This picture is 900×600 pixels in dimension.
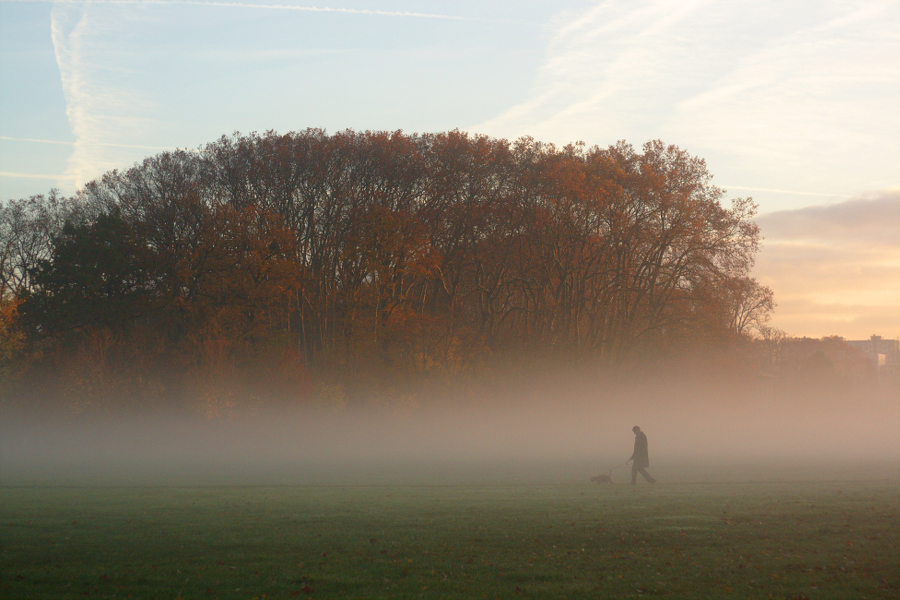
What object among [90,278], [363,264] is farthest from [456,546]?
[90,278]

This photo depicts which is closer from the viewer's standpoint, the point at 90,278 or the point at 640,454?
the point at 640,454

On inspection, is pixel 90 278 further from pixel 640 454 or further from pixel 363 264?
pixel 640 454

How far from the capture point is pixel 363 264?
186 feet

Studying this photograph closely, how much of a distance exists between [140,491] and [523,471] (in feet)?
55.4

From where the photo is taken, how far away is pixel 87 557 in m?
12.5

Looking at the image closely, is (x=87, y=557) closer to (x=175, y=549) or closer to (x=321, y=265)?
(x=175, y=549)

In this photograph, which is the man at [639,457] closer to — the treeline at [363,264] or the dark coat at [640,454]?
the dark coat at [640,454]

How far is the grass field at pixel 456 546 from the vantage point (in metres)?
10.7

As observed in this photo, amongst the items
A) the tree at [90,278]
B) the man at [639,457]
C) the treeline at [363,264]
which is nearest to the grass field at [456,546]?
the man at [639,457]

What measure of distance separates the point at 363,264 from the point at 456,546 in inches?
1740

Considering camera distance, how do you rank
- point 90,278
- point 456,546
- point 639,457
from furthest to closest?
point 90,278
point 639,457
point 456,546

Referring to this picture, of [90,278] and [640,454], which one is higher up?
[90,278]

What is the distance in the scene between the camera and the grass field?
35.1ft

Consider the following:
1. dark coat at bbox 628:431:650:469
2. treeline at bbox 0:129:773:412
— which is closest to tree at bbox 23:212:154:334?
treeline at bbox 0:129:773:412
